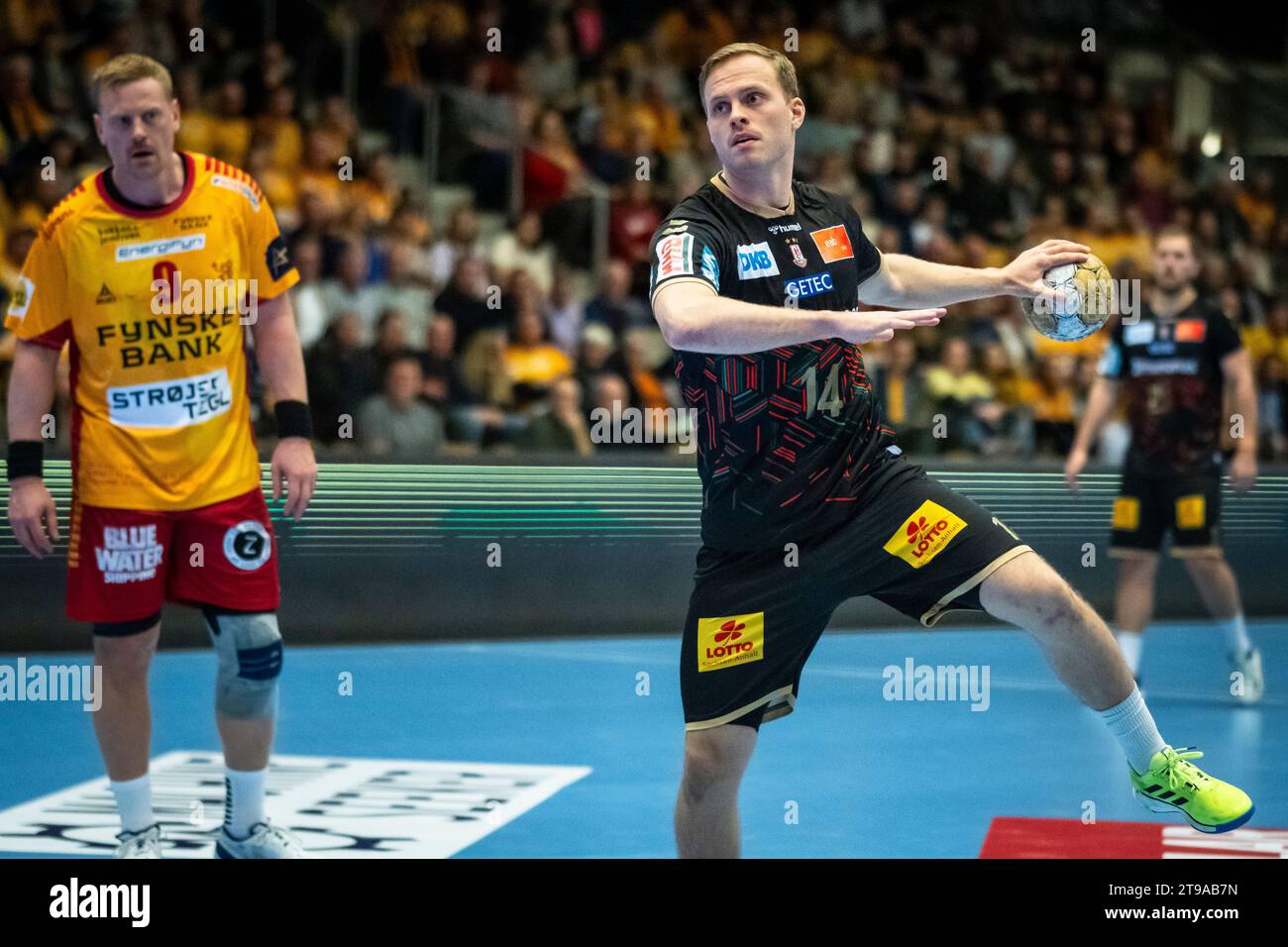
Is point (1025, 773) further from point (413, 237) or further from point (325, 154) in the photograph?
point (325, 154)

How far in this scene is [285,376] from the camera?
15.6 ft

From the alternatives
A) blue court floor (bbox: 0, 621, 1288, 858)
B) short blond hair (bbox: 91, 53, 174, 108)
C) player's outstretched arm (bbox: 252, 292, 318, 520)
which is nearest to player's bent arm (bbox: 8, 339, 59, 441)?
player's outstretched arm (bbox: 252, 292, 318, 520)

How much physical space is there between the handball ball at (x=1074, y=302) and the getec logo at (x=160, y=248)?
7.41 feet

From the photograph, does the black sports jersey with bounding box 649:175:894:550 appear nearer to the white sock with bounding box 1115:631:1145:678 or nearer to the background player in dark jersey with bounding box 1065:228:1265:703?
the white sock with bounding box 1115:631:1145:678

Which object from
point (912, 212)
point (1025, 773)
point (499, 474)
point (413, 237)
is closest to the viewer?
point (1025, 773)

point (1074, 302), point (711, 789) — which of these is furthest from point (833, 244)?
point (711, 789)

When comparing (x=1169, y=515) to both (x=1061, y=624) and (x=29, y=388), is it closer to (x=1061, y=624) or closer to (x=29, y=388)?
(x=1061, y=624)

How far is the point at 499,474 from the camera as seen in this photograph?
10.1 m

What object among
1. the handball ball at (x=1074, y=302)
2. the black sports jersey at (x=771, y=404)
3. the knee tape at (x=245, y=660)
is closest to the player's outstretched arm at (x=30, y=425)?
the knee tape at (x=245, y=660)

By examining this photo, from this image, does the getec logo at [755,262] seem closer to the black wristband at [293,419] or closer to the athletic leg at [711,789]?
the athletic leg at [711,789]

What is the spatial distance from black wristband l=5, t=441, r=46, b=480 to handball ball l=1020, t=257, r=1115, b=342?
2.75 metres

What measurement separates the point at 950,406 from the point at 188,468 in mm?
8187
